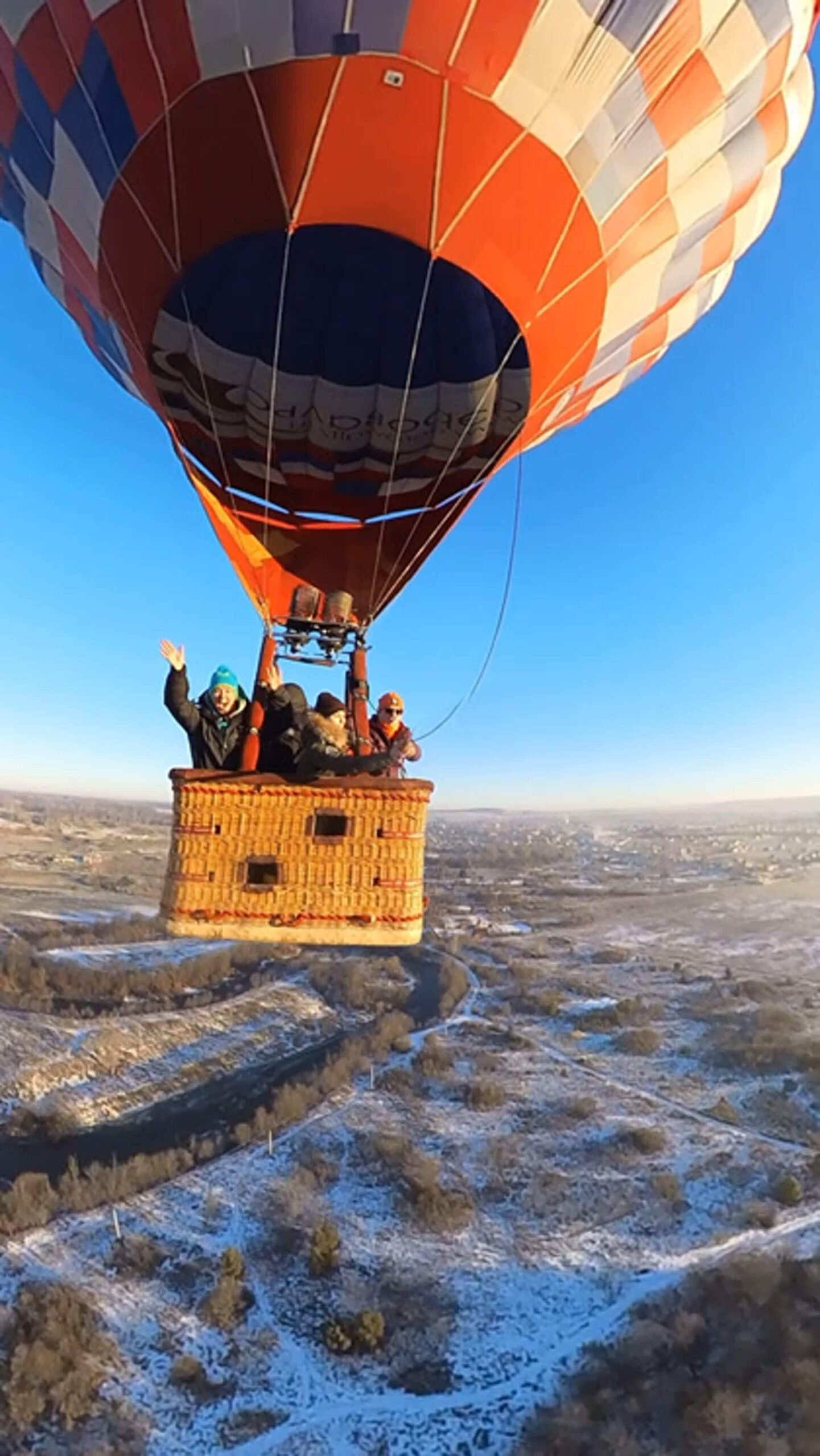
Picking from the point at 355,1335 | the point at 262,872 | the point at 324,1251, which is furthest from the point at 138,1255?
the point at 262,872

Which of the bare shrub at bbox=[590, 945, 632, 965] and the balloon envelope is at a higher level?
the balloon envelope

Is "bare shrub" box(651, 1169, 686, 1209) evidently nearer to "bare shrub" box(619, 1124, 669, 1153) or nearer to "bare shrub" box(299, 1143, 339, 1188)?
"bare shrub" box(619, 1124, 669, 1153)

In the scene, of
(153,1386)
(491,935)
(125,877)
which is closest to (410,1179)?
(153,1386)

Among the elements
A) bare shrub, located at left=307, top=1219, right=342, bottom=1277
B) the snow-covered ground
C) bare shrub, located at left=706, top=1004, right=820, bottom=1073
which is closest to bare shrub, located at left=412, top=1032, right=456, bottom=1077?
the snow-covered ground

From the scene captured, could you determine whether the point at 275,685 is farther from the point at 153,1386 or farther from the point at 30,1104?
the point at 30,1104

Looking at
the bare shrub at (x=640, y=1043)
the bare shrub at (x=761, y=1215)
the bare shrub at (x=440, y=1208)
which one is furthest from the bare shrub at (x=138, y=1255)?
the bare shrub at (x=640, y=1043)
